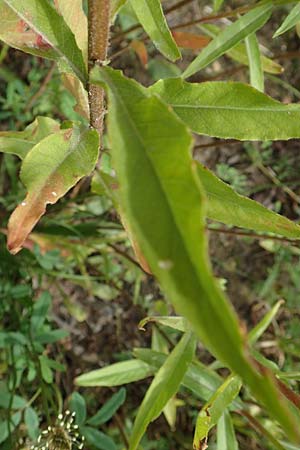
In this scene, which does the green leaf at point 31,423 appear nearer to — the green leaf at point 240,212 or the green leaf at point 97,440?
the green leaf at point 97,440

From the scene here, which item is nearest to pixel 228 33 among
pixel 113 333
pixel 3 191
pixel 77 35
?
pixel 77 35

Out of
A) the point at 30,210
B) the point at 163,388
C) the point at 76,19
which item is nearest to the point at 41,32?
the point at 76,19

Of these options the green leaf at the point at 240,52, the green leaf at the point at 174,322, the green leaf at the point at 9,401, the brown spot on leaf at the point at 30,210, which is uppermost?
the brown spot on leaf at the point at 30,210

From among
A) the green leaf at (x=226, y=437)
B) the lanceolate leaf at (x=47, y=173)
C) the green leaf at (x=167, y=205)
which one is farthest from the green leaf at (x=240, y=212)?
the green leaf at (x=226, y=437)

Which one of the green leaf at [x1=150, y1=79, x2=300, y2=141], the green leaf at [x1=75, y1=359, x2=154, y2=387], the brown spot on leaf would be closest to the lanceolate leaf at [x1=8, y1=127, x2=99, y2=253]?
the brown spot on leaf

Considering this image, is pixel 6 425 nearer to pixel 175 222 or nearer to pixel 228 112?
pixel 228 112
